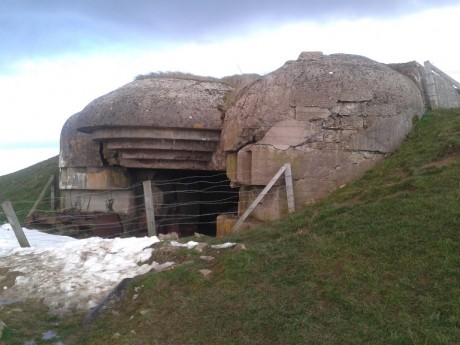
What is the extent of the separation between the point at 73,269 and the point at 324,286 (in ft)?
9.77

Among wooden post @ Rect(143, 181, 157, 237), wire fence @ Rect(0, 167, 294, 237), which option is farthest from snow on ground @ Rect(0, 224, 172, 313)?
wire fence @ Rect(0, 167, 294, 237)

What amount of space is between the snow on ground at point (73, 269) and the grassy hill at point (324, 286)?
378mm

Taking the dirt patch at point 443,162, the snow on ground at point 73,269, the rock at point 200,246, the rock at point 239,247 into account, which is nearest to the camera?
the snow on ground at point 73,269

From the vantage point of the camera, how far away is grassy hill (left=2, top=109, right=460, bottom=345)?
3.64m

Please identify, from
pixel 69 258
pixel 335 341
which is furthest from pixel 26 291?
pixel 335 341

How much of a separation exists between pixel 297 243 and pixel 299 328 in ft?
4.86

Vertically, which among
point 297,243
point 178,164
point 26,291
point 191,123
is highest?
point 191,123

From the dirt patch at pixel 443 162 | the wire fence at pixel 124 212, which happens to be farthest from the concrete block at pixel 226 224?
the dirt patch at pixel 443 162

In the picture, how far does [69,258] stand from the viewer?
6090mm

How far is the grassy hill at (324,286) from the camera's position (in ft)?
12.0

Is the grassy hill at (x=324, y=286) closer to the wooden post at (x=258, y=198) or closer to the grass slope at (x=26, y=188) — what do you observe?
the wooden post at (x=258, y=198)

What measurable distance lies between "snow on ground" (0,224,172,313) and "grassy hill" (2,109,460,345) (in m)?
0.38

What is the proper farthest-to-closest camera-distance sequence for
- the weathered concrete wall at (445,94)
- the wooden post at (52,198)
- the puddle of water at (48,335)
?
the wooden post at (52,198) → the weathered concrete wall at (445,94) → the puddle of water at (48,335)

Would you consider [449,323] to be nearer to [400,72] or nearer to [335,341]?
[335,341]
